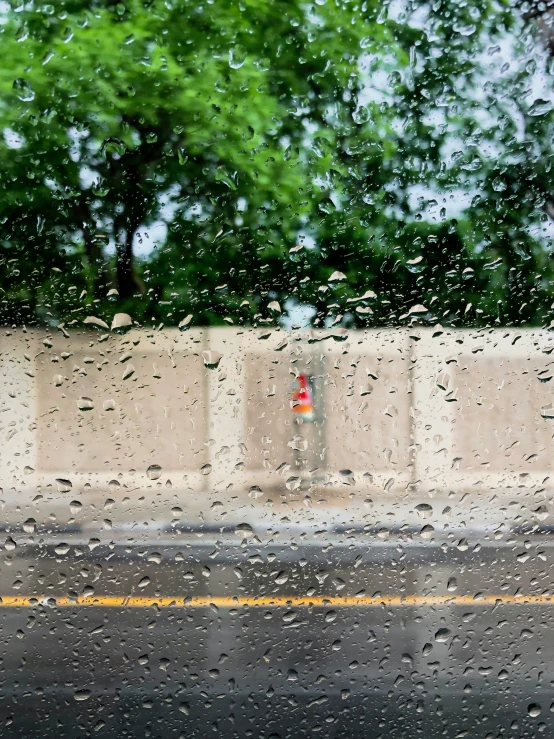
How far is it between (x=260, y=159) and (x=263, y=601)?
1242mm

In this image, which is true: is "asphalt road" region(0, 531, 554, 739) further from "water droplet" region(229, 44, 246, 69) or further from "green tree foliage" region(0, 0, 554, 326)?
"water droplet" region(229, 44, 246, 69)

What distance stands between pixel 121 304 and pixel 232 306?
0.97ft

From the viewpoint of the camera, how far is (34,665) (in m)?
1.71

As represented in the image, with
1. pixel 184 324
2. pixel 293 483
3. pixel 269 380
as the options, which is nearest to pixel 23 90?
pixel 184 324

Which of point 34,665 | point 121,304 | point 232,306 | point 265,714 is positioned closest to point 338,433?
point 232,306

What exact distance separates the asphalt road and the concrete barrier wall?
19 centimetres

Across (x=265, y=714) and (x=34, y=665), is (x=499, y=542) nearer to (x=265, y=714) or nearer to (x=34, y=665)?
(x=265, y=714)

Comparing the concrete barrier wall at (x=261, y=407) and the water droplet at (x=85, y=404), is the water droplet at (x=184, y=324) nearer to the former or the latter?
the concrete barrier wall at (x=261, y=407)

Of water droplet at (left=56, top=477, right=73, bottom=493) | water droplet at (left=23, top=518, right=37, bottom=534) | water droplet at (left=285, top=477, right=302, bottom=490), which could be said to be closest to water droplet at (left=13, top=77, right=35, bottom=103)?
water droplet at (left=56, top=477, right=73, bottom=493)

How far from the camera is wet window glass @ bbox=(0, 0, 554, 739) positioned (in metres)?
1.69

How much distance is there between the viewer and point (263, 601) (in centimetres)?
176

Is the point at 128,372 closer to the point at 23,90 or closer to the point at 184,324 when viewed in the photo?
the point at 184,324

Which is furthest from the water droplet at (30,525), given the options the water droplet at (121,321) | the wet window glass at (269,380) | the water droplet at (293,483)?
the water droplet at (293,483)

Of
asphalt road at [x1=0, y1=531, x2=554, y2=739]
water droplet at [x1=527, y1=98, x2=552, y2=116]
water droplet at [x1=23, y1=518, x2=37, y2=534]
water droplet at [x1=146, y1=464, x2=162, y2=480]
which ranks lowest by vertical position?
asphalt road at [x1=0, y1=531, x2=554, y2=739]
